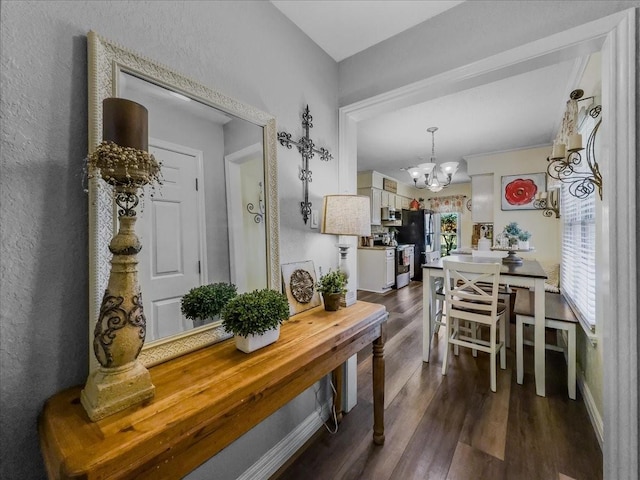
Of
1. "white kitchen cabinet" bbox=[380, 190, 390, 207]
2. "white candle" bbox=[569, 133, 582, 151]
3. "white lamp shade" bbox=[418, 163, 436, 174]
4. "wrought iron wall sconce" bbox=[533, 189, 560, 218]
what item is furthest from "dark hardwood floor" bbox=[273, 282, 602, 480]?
"white kitchen cabinet" bbox=[380, 190, 390, 207]

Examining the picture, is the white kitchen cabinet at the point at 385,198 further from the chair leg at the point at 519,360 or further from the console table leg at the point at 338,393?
the console table leg at the point at 338,393

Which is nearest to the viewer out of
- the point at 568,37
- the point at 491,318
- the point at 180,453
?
the point at 180,453

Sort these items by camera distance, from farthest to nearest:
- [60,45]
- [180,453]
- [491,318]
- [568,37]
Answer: [491,318] < [568,37] < [60,45] < [180,453]

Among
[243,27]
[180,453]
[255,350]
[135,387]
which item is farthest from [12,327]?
[243,27]

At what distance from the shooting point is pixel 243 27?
1365 millimetres

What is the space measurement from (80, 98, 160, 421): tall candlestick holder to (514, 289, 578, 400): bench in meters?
2.75

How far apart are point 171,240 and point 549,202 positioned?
15.6 feet

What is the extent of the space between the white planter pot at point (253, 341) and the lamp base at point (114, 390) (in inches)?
13.7

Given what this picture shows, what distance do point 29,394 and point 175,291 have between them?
0.46 m

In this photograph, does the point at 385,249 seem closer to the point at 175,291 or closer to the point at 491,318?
the point at 491,318

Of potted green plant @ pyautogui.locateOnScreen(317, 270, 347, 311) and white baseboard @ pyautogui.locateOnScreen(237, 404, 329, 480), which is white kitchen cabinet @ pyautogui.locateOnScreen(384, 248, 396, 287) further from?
potted green plant @ pyautogui.locateOnScreen(317, 270, 347, 311)

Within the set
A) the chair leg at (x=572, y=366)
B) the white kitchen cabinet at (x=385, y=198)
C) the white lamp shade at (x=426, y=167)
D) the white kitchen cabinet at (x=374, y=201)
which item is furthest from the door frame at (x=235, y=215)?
the white kitchen cabinet at (x=385, y=198)

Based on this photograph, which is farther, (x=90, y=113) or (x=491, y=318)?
(x=491, y=318)

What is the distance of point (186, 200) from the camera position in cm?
113
